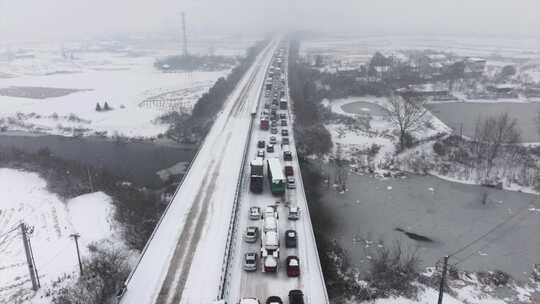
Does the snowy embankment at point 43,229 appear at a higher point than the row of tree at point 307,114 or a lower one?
lower

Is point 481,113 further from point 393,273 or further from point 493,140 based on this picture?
point 393,273

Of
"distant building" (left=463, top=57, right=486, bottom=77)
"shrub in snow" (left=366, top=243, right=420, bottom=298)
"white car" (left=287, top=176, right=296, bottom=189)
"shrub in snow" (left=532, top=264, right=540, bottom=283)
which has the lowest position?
"shrub in snow" (left=532, top=264, right=540, bottom=283)

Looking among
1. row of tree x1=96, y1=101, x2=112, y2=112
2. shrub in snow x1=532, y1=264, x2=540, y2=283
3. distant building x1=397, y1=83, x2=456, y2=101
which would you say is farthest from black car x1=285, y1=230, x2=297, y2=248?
row of tree x1=96, y1=101, x2=112, y2=112

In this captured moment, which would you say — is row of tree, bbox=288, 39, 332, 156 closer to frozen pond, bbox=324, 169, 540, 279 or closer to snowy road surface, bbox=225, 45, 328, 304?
frozen pond, bbox=324, 169, 540, 279

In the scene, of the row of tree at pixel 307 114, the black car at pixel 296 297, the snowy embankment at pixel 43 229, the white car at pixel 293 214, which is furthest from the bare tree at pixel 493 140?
the snowy embankment at pixel 43 229

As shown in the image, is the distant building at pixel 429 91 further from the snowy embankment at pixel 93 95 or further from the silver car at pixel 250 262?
the silver car at pixel 250 262

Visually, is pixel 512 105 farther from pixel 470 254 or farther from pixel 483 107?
pixel 470 254

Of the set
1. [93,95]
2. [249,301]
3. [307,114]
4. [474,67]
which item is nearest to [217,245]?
[249,301]
